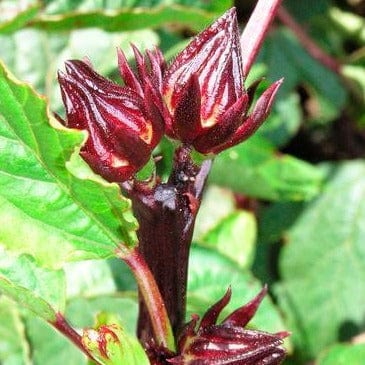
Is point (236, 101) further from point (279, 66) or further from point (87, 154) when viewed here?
point (279, 66)

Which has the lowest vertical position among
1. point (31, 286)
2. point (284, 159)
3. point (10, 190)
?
point (284, 159)

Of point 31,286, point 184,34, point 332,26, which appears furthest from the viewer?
point 332,26

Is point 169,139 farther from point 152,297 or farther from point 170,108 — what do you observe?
point 152,297

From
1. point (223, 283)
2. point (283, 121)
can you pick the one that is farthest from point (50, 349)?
point (283, 121)

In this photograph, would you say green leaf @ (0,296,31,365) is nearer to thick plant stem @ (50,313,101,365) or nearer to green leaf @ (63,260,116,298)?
green leaf @ (63,260,116,298)

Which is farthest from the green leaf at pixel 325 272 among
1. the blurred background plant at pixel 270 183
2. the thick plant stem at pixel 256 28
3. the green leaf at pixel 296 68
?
the thick plant stem at pixel 256 28

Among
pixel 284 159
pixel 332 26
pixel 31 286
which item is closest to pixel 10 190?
pixel 31 286

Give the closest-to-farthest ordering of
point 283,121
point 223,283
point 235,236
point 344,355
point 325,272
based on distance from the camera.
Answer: point 223,283 < point 344,355 < point 235,236 < point 325,272 < point 283,121

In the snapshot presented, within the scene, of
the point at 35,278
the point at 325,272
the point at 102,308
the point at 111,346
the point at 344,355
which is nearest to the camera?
the point at 111,346
